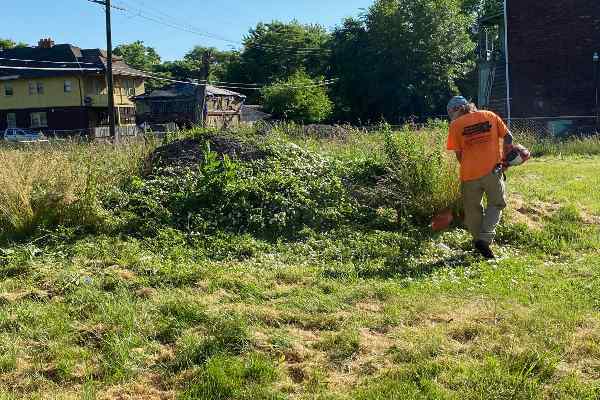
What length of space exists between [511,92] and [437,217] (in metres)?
23.2

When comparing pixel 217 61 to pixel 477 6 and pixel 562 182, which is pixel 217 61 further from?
pixel 562 182

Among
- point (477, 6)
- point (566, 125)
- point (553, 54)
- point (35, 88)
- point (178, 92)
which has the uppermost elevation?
point (477, 6)

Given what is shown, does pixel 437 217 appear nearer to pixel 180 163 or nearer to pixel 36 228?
pixel 180 163

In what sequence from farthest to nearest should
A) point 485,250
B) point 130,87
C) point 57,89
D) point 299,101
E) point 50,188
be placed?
point 130,87 < point 57,89 < point 299,101 < point 50,188 < point 485,250

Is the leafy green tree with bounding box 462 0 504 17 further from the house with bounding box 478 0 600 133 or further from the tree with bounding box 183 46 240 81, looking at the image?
the house with bounding box 478 0 600 133

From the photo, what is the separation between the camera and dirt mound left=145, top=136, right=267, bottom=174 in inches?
365

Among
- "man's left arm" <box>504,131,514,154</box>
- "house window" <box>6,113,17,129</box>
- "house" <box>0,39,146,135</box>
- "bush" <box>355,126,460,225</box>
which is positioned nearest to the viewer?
"man's left arm" <box>504,131,514,154</box>

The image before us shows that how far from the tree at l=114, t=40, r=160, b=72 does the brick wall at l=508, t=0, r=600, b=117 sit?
67341 mm

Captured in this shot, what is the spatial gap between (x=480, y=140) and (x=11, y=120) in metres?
56.1

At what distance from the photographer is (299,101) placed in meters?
49.6

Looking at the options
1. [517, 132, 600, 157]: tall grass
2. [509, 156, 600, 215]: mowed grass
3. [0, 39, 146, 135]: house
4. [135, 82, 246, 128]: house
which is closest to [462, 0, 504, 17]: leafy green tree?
[135, 82, 246, 128]: house

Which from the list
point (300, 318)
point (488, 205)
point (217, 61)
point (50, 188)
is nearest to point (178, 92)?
point (217, 61)

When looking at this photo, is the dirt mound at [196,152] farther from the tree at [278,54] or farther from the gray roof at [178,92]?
the tree at [278,54]

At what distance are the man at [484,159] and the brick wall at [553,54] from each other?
23.3 m
